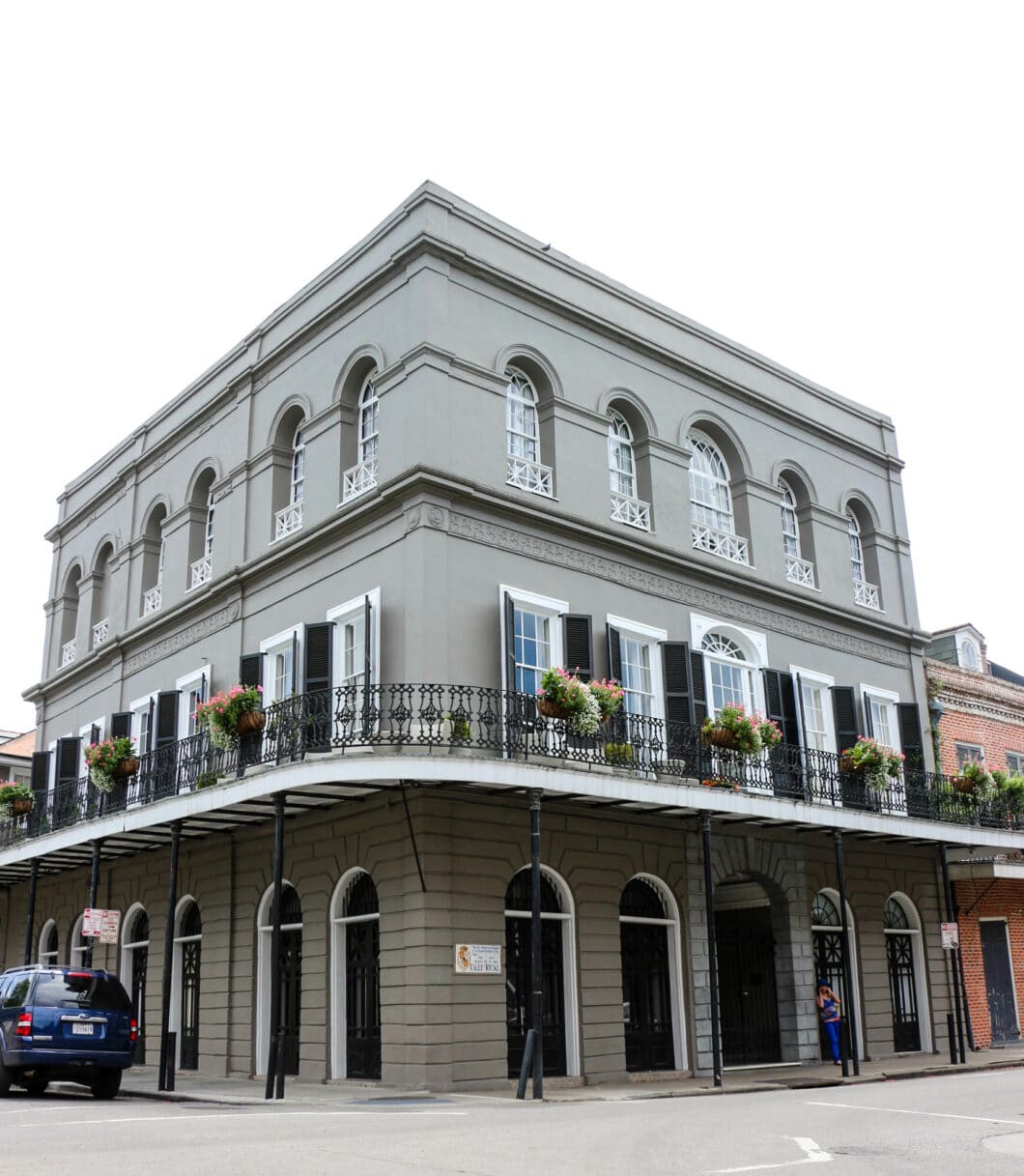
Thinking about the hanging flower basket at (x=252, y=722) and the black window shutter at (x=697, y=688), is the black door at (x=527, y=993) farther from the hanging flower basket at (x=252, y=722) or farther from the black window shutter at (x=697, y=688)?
the hanging flower basket at (x=252, y=722)

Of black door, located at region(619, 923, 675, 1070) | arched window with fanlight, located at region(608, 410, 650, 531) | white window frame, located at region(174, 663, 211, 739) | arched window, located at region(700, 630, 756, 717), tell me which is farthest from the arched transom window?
black door, located at region(619, 923, 675, 1070)

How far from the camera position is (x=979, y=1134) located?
33.1ft

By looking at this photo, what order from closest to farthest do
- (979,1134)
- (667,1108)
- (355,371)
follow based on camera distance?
(979,1134)
(667,1108)
(355,371)

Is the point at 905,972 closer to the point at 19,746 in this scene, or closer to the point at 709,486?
the point at 709,486

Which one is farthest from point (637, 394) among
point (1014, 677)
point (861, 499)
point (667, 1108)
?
point (1014, 677)

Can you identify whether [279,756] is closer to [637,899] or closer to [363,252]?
[637,899]

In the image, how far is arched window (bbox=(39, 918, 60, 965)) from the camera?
2461 cm

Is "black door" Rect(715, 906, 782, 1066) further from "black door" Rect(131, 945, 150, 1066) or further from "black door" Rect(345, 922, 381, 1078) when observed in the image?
"black door" Rect(131, 945, 150, 1066)

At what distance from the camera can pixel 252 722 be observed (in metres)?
16.6

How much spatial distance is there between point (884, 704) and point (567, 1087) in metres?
11.0

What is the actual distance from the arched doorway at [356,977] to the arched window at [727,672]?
658 centimetres

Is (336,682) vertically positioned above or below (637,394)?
below

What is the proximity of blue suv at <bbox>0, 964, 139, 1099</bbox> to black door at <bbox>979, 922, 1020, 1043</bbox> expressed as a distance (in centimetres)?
1657

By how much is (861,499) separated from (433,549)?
455 inches
